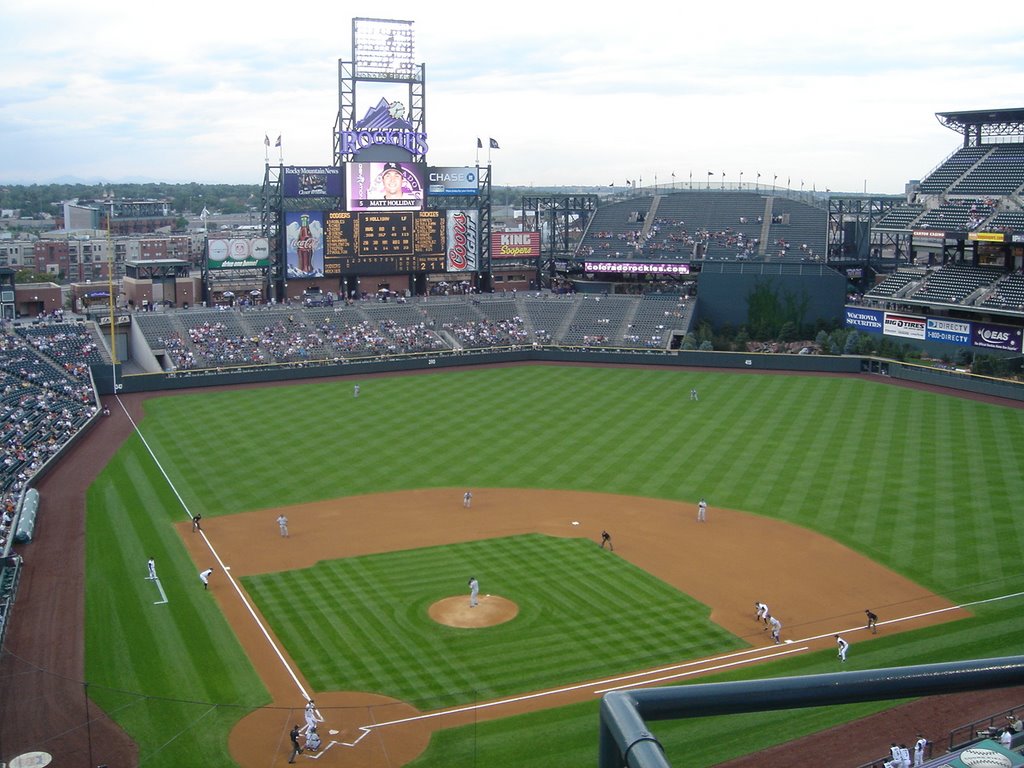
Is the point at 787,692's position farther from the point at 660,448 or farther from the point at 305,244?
the point at 305,244

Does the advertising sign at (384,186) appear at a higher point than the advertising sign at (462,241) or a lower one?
higher

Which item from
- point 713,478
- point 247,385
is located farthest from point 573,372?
point 713,478

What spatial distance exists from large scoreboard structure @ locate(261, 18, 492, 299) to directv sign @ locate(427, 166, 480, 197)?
0.25ft

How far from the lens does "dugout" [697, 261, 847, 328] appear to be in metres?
74.2

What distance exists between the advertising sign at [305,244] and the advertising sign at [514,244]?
16362mm

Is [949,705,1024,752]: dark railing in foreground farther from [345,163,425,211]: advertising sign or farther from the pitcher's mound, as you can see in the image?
[345,163,425,211]: advertising sign

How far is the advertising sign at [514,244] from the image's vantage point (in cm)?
8550

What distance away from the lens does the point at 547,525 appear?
3603cm

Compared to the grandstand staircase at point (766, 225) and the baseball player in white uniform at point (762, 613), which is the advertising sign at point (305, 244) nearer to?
the grandstand staircase at point (766, 225)

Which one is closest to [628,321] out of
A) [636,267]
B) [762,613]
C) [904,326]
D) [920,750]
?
[636,267]

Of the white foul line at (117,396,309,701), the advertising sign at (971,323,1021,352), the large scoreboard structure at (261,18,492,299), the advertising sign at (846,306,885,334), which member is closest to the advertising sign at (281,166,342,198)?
the large scoreboard structure at (261,18,492,299)

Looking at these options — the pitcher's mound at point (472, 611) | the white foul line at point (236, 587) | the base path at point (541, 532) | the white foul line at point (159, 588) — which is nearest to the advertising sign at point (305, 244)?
the white foul line at point (236, 587)

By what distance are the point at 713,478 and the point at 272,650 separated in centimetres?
2103

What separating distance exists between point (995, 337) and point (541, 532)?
36.5 m
